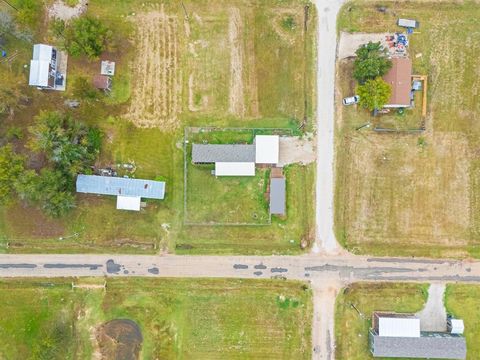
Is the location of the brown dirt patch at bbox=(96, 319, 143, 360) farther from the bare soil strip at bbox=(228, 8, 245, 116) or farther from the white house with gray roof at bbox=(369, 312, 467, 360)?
the bare soil strip at bbox=(228, 8, 245, 116)

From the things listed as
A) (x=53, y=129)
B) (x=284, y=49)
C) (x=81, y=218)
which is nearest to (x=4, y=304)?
(x=81, y=218)

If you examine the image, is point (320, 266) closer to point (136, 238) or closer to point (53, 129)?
point (136, 238)

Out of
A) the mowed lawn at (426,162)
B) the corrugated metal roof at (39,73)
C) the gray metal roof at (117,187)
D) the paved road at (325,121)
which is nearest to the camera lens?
the corrugated metal roof at (39,73)

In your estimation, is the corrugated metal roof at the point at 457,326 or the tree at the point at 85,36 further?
the corrugated metal roof at the point at 457,326

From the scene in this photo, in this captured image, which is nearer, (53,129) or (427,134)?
(53,129)

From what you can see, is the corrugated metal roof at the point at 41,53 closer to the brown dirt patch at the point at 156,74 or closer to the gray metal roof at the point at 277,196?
the brown dirt patch at the point at 156,74

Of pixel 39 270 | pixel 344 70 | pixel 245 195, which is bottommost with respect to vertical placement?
pixel 39 270

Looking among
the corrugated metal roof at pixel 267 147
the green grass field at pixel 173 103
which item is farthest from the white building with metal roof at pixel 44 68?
the corrugated metal roof at pixel 267 147
